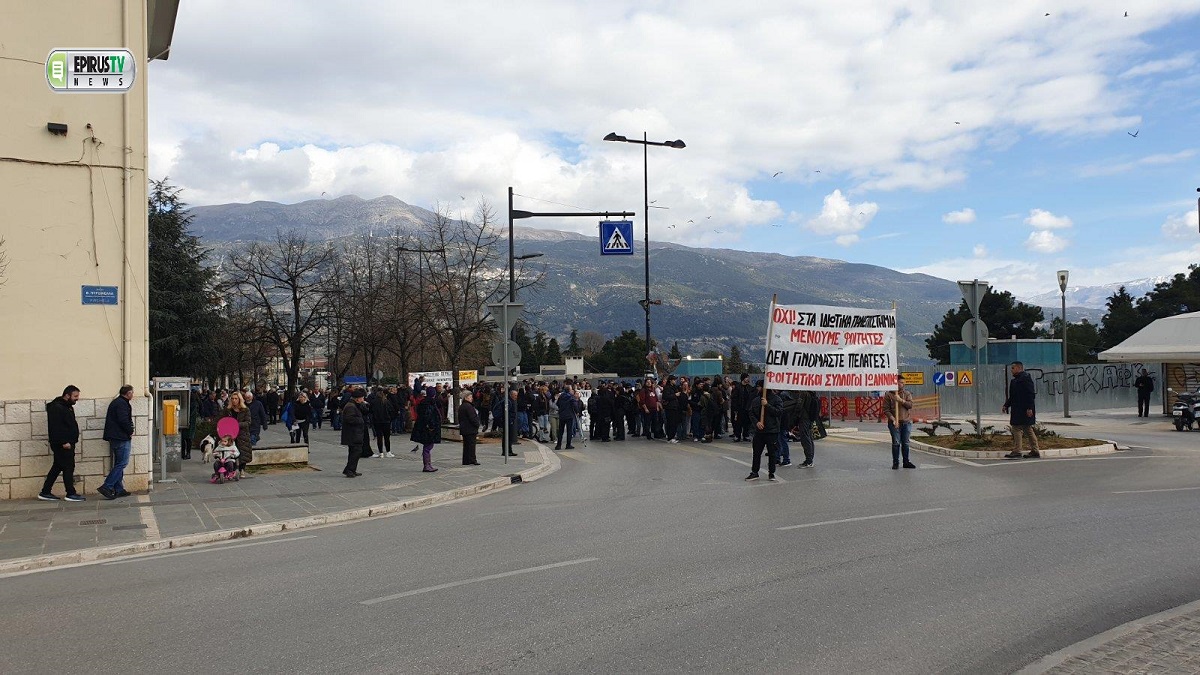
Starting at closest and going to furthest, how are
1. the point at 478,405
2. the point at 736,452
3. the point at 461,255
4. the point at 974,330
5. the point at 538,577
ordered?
the point at 538,577
the point at 974,330
the point at 736,452
the point at 478,405
the point at 461,255

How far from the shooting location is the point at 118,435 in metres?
14.0

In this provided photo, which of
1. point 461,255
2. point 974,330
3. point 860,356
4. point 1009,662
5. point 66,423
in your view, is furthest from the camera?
point 461,255

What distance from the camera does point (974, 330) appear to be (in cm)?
1983

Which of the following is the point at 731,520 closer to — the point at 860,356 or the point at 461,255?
the point at 860,356

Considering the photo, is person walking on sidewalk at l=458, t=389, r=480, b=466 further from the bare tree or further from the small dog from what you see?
the bare tree

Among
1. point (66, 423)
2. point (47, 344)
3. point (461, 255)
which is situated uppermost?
point (461, 255)

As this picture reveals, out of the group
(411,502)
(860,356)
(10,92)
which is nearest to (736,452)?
(860,356)

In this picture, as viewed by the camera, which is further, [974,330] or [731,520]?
[974,330]

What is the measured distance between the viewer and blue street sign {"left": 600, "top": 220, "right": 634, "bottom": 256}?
24516 millimetres

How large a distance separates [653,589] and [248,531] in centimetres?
617

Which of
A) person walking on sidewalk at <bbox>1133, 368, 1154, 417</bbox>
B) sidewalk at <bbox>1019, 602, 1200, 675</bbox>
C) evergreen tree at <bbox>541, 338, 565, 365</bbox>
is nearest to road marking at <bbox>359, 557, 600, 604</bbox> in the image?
sidewalk at <bbox>1019, 602, 1200, 675</bbox>

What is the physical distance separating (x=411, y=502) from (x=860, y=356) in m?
8.80

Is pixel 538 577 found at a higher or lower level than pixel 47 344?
lower

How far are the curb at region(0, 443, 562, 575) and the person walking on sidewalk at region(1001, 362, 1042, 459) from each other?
906 cm
